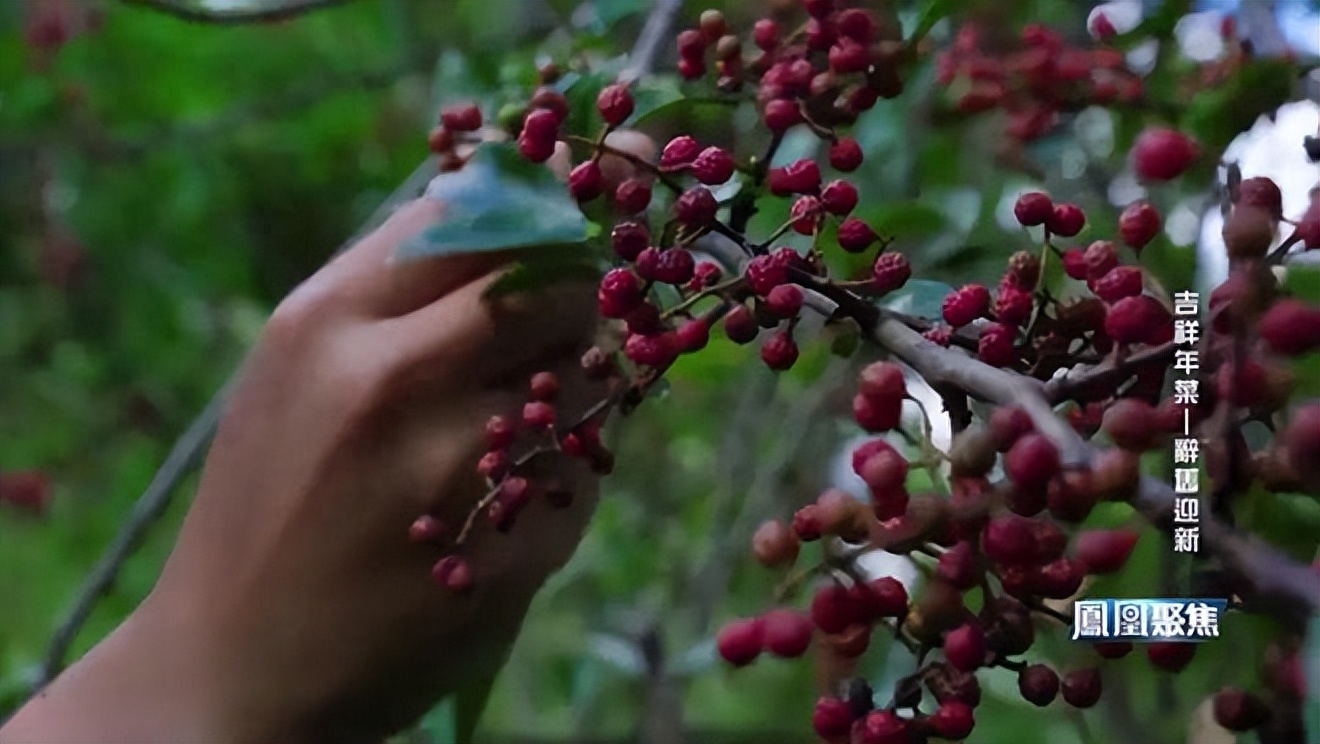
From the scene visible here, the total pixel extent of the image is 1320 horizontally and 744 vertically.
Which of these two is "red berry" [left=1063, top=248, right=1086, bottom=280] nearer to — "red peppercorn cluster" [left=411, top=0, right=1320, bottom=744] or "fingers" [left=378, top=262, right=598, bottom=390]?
"red peppercorn cluster" [left=411, top=0, right=1320, bottom=744]

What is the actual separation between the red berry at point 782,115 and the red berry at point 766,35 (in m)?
0.04

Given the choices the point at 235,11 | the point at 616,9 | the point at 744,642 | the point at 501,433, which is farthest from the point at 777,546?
the point at 235,11

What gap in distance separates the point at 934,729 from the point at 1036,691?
46 mm

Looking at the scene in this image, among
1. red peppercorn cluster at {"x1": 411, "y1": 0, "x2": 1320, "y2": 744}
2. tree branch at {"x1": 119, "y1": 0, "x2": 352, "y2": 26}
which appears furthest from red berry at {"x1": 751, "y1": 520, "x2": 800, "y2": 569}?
tree branch at {"x1": 119, "y1": 0, "x2": 352, "y2": 26}

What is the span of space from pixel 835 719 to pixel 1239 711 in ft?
0.42

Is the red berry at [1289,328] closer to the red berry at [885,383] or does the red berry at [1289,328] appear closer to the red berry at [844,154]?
the red berry at [885,383]

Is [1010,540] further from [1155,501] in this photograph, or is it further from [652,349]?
[652,349]

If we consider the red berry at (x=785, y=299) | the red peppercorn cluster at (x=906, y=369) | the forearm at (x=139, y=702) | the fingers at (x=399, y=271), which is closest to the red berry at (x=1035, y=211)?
the red peppercorn cluster at (x=906, y=369)

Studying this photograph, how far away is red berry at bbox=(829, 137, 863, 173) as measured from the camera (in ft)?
1.73

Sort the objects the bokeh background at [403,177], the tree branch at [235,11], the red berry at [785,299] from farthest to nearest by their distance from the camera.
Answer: the tree branch at [235,11], the bokeh background at [403,177], the red berry at [785,299]

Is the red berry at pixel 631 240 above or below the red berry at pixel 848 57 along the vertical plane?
below

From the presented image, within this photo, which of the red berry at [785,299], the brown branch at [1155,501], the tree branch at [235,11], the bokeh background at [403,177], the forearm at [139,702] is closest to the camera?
the brown branch at [1155,501]

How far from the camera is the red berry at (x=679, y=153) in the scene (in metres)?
0.46

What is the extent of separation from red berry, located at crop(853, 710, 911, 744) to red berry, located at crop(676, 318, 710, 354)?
0.15 metres
